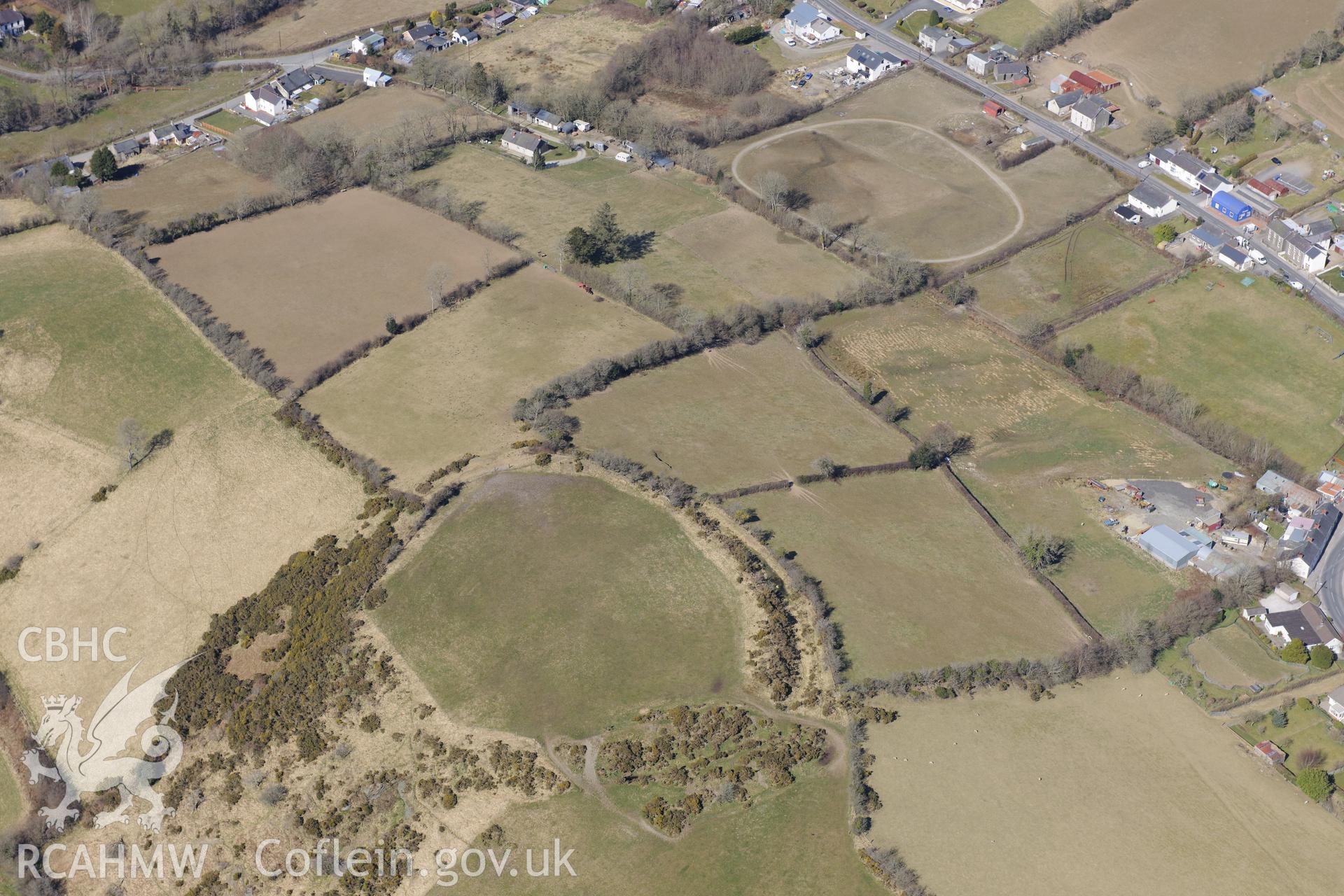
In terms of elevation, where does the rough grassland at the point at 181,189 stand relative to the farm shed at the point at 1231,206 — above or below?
above

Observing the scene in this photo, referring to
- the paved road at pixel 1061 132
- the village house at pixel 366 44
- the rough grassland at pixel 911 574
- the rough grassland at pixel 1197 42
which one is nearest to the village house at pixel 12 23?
the village house at pixel 366 44

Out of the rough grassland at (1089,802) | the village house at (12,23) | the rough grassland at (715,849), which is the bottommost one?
the rough grassland at (1089,802)

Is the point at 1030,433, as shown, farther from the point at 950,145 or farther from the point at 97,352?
the point at 97,352

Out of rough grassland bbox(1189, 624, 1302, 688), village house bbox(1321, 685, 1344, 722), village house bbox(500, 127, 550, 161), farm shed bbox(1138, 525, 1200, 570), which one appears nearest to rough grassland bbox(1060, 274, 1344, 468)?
farm shed bbox(1138, 525, 1200, 570)

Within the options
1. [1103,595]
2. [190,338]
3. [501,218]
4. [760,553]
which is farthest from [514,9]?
[1103,595]

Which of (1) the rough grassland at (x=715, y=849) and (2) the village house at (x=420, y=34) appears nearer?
(1) the rough grassland at (x=715, y=849)

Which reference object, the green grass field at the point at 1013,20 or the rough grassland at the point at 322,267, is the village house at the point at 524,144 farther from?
the green grass field at the point at 1013,20

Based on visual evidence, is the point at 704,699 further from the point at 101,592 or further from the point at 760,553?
the point at 101,592
